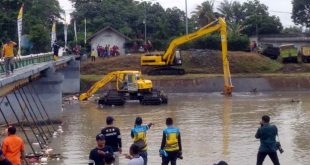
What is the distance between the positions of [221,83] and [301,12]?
4881 cm

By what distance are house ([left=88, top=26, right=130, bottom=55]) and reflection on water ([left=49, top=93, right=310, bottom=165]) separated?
71.5ft

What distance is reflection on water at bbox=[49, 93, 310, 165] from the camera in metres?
24.6

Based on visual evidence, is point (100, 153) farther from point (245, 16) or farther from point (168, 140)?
point (245, 16)

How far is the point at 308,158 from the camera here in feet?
76.1

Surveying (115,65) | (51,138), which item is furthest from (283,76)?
(51,138)

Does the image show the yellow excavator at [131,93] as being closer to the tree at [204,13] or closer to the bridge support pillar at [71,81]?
the bridge support pillar at [71,81]

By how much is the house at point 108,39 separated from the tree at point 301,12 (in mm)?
35783

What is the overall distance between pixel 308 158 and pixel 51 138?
480 inches

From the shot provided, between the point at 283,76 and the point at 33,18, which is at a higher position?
the point at 33,18

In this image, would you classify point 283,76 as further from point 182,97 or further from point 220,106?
point 220,106

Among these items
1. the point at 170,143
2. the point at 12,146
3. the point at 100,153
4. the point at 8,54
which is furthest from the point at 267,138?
the point at 8,54

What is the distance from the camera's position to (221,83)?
59.2 meters

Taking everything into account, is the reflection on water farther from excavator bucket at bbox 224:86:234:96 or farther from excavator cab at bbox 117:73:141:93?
excavator cab at bbox 117:73:141:93

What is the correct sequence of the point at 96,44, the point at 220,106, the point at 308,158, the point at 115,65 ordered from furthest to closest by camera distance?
1. the point at 96,44
2. the point at 115,65
3. the point at 220,106
4. the point at 308,158
